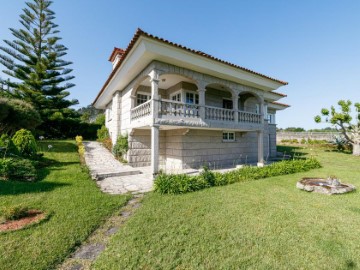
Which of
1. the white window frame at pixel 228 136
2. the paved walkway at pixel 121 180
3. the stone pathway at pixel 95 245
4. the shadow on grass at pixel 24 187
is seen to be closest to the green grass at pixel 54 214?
the shadow on grass at pixel 24 187

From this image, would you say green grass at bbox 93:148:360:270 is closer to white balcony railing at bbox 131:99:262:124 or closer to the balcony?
the balcony

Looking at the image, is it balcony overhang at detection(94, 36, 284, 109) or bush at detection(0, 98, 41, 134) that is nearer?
balcony overhang at detection(94, 36, 284, 109)

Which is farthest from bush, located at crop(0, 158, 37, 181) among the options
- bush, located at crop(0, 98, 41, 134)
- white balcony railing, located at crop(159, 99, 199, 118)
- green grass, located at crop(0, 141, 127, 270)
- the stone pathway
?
bush, located at crop(0, 98, 41, 134)

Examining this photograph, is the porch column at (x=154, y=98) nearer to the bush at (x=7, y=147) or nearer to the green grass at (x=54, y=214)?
the green grass at (x=54, y=214)

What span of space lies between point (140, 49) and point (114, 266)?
275 inches

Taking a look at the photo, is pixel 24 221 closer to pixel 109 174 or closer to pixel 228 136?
pixel 109 174

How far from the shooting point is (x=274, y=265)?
2.67 metres

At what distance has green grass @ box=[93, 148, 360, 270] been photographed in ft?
9.03

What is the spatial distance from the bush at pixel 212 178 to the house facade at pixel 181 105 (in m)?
1.70

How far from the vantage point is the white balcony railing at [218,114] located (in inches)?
371

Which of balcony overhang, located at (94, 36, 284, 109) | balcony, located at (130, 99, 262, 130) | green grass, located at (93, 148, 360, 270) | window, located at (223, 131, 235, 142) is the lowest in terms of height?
green grass, located at (93, 148, 360, 270)

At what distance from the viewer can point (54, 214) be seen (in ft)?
13.5

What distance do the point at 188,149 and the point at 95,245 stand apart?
7390 mm

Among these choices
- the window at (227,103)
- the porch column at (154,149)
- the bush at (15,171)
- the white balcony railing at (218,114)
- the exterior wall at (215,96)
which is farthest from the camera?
the window at (227,103)
